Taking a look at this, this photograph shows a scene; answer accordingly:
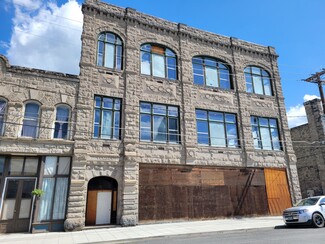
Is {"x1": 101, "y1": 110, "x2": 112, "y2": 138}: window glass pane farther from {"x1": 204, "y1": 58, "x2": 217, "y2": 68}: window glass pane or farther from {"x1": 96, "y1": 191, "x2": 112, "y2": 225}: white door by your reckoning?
{"x1": 204, "y1": 58, "x2": 217, "y2": 68}: window glass pane

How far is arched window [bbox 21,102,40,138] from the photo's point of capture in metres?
13.4

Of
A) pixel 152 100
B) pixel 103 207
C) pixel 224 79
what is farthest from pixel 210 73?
pixel 103 207

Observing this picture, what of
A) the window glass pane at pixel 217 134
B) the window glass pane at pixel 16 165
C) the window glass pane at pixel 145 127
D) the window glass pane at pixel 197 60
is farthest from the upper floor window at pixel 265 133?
the window glass pane at pixel 16 165

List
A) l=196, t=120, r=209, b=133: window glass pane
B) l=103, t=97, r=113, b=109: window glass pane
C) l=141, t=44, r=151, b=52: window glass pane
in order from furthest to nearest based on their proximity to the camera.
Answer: l=141, t=44, r=151, b=52: window glass pane → l=196, t=120, r=209, b=133: window glass pane → l=103, t=97, r=113, b=109: window glass pane

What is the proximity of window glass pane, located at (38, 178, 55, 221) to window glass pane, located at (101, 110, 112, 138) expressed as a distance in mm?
3738

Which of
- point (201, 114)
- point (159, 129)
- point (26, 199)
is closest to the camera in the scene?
point (26, 199)

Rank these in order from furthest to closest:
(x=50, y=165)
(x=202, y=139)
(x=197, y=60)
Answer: (x=197, y=60) < (x=202, y=139) < (x=50, y=165)

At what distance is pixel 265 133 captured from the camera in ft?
63.3

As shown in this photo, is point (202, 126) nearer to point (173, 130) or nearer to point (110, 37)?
point (173, 130)

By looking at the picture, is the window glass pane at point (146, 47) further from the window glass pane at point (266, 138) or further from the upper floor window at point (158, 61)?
the window glass pane at point (266, 138)

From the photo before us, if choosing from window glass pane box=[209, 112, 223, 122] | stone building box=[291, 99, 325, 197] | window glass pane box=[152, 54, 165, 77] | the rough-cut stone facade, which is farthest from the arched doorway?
stone building box=[291, 99, 325, 197]

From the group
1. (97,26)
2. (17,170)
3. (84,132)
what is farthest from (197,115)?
(17,170)

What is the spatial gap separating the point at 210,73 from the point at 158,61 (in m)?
4.23

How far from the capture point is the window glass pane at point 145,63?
56.4 ft
